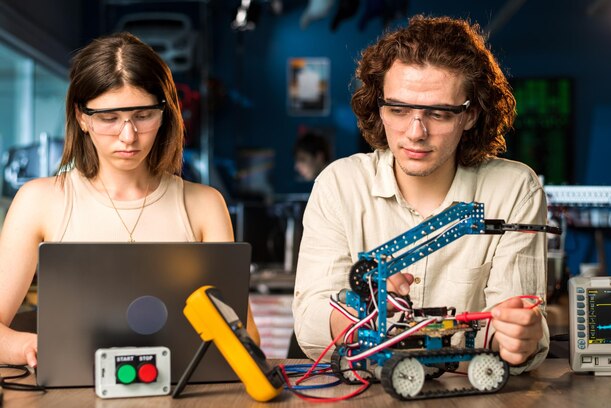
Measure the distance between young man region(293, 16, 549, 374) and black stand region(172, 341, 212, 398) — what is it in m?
0.37

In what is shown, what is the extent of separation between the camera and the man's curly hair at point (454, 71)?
1794 millimetres

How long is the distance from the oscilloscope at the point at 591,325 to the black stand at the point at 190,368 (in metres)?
0.71

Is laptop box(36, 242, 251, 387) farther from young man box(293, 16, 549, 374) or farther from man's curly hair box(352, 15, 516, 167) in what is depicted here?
man's curly hair box(352, 15, 516, 167)

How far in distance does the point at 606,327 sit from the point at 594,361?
0.07m

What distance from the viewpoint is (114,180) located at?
2.02 metres

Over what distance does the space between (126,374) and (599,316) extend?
0.89 m

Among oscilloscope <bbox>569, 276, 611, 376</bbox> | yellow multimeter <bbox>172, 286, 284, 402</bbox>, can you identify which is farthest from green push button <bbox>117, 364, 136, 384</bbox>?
oscilloscope <bbox>569, 276, 611, 376</bbox>

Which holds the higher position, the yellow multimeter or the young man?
the young man

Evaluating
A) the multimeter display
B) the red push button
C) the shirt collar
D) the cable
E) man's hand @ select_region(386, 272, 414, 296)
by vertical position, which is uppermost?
the shirt collar

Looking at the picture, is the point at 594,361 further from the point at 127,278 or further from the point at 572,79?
the point at 572,79

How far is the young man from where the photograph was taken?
170 centimetres

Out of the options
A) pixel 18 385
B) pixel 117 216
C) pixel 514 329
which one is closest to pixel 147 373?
pixel 18 385

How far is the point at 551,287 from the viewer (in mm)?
3072

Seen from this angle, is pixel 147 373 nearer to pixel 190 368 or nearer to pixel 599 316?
pixel 190 368
